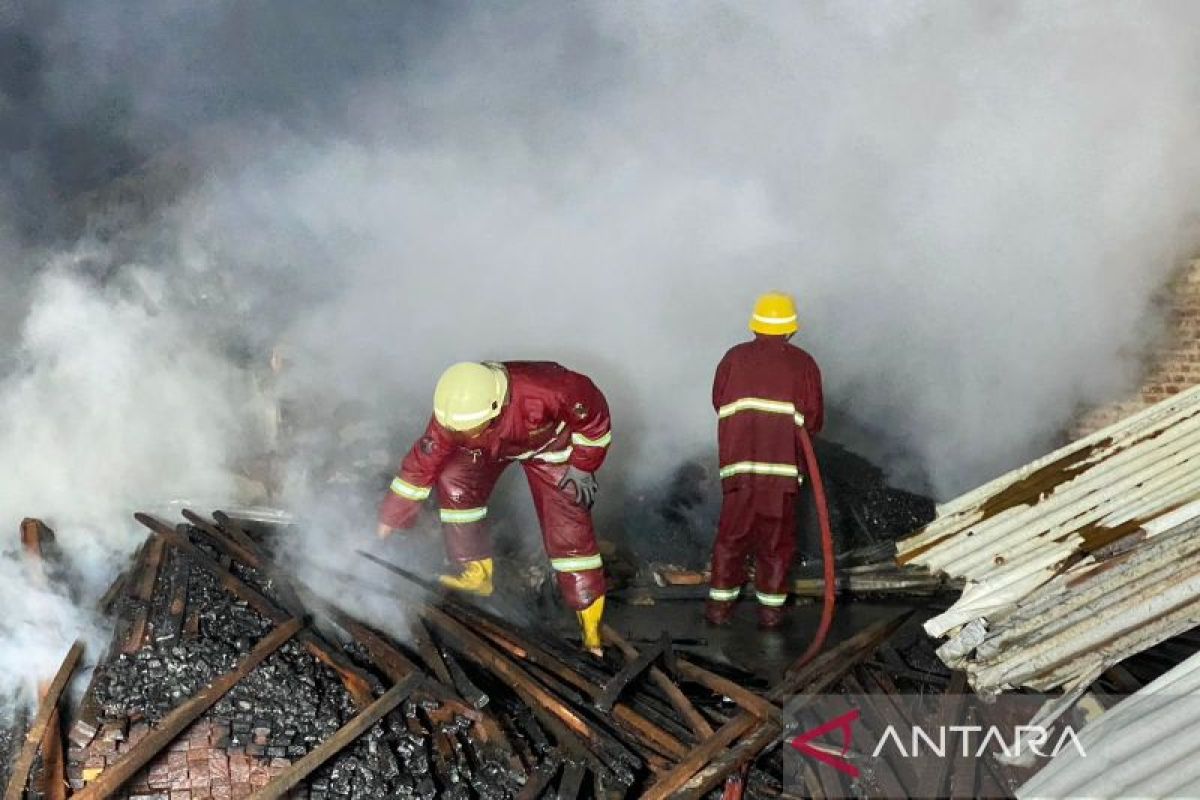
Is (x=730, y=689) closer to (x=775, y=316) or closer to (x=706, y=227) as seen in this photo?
(x=775, y=316)

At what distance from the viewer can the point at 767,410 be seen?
4.52 m

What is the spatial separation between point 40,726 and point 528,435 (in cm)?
213

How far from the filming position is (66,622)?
150 inches

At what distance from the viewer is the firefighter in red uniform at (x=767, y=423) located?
453 cm

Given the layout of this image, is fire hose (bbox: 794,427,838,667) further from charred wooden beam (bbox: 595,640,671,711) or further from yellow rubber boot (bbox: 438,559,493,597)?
yellow rubber boot (bbox: 438,559,493,597)

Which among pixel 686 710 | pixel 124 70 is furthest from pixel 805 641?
pixel 124 70

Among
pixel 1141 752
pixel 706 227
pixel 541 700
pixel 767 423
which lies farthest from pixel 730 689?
pixel 706 227

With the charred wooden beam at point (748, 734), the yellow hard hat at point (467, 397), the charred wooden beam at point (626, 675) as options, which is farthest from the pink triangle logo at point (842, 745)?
the yellow hard hat at point (467, 397)

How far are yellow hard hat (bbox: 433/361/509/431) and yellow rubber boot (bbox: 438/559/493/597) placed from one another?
1.02 meters

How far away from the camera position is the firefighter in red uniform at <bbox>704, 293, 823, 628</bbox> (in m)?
4.53

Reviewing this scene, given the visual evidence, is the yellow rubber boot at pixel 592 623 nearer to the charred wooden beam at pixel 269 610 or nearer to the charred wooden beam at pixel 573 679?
the charred wooden beam at pixel 573 679

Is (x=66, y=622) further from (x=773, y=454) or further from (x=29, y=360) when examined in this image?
(x=773, y=454)

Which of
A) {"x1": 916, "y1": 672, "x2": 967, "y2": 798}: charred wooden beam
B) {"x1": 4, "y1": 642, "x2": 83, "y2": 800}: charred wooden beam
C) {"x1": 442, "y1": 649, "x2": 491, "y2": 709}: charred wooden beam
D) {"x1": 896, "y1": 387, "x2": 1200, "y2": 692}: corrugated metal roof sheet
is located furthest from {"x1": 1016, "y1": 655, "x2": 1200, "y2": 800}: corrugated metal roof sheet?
{"x1": 4, "y1": 642, "x2": 83, "y2": 800}: charred wooden beam

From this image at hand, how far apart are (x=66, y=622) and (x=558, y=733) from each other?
2.12 m
